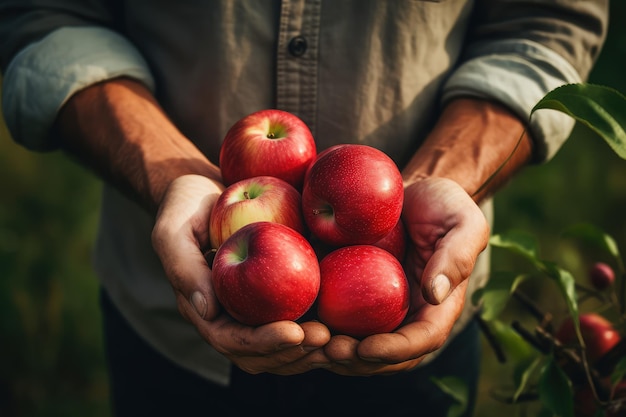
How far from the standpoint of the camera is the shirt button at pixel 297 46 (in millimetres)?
1282

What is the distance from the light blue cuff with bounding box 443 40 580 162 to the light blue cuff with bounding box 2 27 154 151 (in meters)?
0.70

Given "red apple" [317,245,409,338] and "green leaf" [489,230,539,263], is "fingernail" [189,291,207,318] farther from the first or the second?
"green leaf" [489,230,539,263]

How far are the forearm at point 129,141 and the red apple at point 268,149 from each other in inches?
3.8

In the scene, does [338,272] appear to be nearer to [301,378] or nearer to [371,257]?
[371,257]

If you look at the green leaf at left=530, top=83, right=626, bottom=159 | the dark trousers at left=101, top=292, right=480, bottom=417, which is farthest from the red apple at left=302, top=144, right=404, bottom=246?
the dark trousers at left=101, top=292, right=480, bottom=417

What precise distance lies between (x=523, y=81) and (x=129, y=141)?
0.83 m

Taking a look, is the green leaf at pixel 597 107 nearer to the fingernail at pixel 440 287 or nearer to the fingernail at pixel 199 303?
the fingernail at pixel 440 287

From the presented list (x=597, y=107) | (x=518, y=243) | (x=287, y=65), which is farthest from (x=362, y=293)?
(x=287, y=65)

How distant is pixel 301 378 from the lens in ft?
4.57

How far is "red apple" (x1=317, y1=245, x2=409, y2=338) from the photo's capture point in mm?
991

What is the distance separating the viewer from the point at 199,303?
95cm

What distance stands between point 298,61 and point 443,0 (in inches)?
12.7

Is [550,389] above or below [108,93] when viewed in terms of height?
below

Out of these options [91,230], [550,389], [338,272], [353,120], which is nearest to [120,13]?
[353,120]
